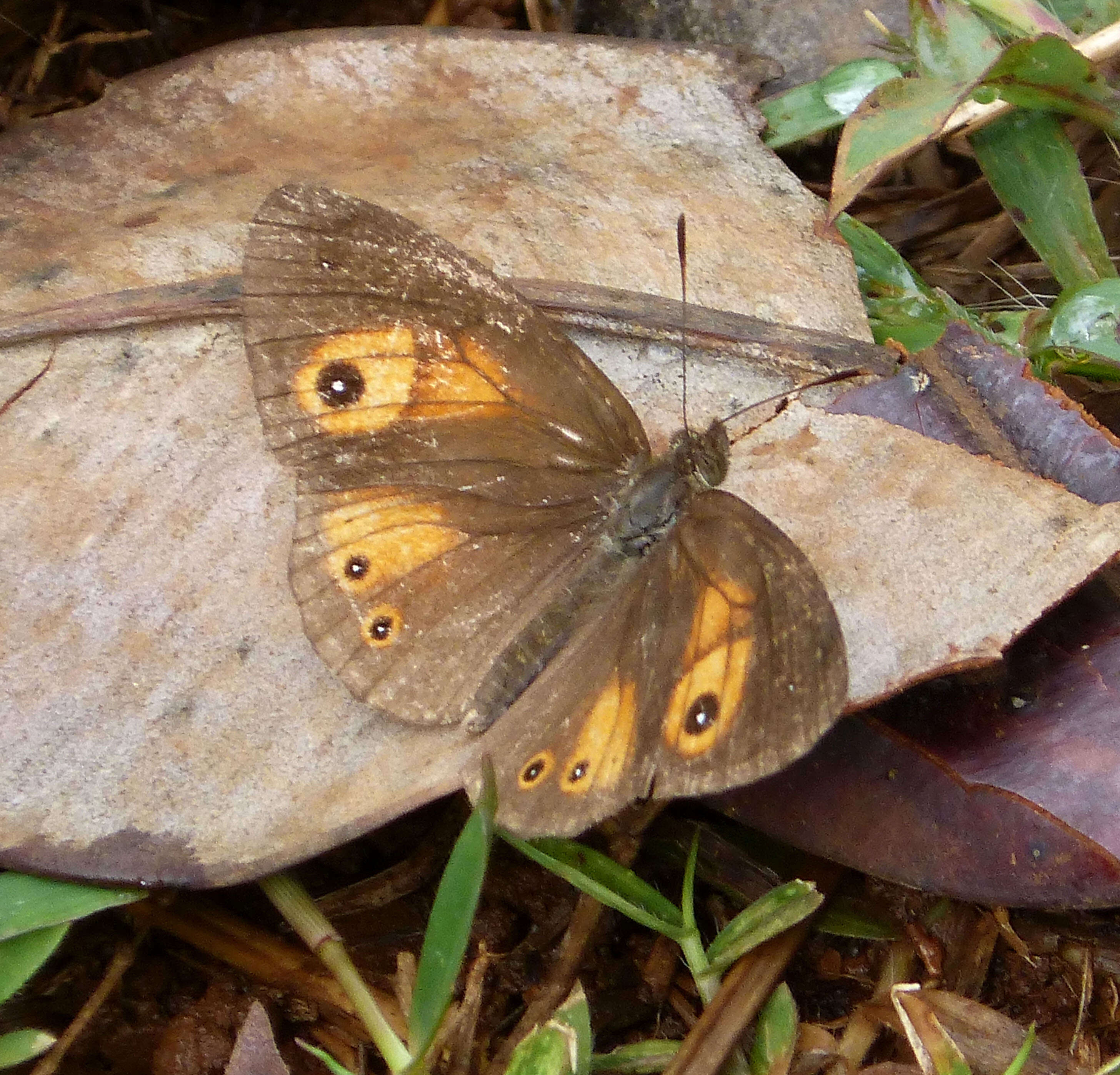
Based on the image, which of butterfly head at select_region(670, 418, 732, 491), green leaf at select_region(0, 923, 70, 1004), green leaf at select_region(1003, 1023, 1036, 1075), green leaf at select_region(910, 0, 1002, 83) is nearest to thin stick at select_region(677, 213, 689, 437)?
butterfly head at select_region(670, 418, 732, 491)

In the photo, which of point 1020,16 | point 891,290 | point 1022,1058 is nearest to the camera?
point 1022,1058

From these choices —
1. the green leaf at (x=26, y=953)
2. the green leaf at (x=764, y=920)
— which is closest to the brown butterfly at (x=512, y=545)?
the green leaf at (x=764, y=920)

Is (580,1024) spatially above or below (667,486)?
below

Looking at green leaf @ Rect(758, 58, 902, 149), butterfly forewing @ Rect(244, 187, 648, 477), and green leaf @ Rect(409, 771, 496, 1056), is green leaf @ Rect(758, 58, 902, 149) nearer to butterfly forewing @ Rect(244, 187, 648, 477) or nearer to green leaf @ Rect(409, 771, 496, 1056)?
butterfly forewing @ Rect(244, 187, 648, 477)

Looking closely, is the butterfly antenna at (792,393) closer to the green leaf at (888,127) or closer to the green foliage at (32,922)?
the green leaf at (888,127)

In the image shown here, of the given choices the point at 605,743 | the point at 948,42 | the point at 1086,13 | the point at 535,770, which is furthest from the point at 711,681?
the point at 1086,13

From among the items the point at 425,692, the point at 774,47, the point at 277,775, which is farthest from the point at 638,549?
the point at 774,47

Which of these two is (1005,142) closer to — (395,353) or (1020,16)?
(1020,16)
